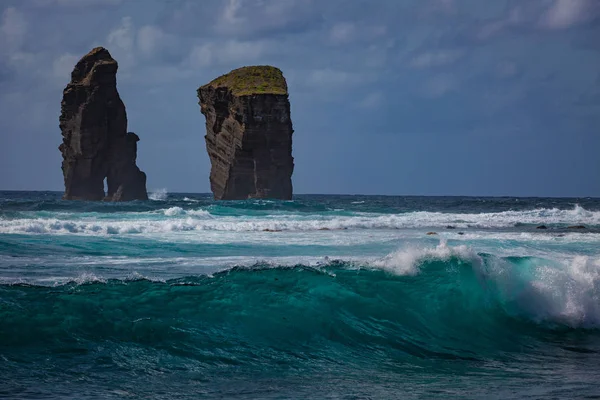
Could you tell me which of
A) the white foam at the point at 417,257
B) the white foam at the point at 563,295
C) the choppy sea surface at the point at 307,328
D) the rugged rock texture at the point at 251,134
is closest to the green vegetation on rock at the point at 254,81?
the rugged rock texture at the point at 251,134

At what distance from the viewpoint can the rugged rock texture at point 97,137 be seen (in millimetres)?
72000

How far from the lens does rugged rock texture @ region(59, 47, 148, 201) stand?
7200 centimetres

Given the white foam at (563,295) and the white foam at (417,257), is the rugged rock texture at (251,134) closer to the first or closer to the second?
the white foam at (417,257)

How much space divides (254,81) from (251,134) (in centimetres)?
569

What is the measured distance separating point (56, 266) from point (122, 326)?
6.50 meters

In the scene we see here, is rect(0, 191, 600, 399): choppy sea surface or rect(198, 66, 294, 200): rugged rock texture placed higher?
rect(198, 66, 294, 200): rugged rock texture

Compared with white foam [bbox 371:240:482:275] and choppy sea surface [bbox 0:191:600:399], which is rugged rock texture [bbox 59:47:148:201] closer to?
choppy sea surface [bbox 0:191:600:399]

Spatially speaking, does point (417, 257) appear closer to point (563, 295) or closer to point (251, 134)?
point (563, 295)

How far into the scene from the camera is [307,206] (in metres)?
50.3

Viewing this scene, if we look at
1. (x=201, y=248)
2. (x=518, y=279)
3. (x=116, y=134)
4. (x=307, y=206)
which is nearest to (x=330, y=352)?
(x=518, y=279)

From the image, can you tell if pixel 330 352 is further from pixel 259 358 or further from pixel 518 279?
pixel 518 279

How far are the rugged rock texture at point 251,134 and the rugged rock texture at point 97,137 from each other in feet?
32.4

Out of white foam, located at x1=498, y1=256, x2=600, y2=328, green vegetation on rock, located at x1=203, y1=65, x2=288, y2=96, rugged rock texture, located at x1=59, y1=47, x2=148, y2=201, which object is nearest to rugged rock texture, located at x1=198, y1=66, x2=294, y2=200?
green vegetation on rock, located at x1=203, y1=65, x2=288, y2=96

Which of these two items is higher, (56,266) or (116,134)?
(116,134)
